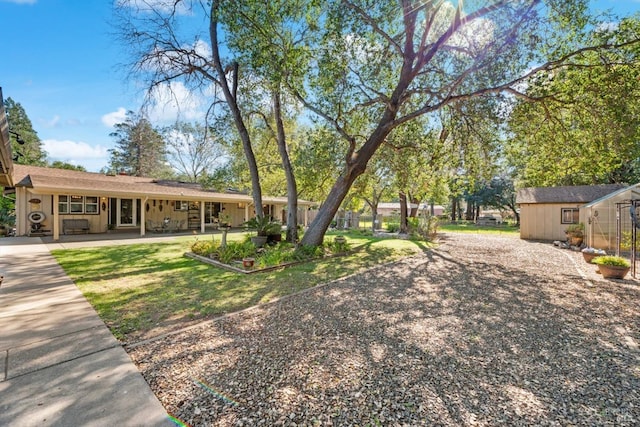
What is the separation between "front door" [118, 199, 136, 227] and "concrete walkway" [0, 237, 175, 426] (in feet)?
41.8

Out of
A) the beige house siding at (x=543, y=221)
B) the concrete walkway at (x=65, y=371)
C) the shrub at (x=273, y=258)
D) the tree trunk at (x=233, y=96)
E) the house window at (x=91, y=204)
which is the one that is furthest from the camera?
the beige house siding at (x=543, y=221)

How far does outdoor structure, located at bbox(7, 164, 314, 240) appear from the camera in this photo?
12.2m

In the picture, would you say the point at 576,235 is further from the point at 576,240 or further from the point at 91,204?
the point at 91,204

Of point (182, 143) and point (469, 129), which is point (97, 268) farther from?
point (182, 143)

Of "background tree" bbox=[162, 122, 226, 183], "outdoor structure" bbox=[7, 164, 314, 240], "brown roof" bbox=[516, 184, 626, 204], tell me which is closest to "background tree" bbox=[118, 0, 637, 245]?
"outdoor structure" bbox=[7, 164, 314, 240]

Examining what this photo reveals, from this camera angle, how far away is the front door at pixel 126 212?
1601 cm

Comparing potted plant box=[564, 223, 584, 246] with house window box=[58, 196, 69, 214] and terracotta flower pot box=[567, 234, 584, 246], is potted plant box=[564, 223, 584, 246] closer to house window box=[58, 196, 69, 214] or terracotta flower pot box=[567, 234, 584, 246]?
terracotta flower pot box=[567, 234, 584, 246]

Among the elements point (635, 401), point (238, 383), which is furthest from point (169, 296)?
point (635, 401)

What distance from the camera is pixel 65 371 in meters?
2.65

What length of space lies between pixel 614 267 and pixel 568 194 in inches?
449

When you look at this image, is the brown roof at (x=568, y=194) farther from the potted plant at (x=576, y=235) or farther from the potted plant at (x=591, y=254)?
the potted plant at (x=591, y=254)

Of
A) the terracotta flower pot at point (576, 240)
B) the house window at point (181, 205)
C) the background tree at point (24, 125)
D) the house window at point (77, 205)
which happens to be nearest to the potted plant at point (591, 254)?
the terracotta flower pot at point (576, 240)

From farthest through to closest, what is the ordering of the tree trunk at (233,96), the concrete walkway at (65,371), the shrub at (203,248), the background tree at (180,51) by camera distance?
the tree trunk at (233,96)
the background tree at (180,51)
the shrub at (203,248)
the concrete walkway at (65,371)

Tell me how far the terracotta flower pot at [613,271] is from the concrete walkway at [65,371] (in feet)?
31.0
